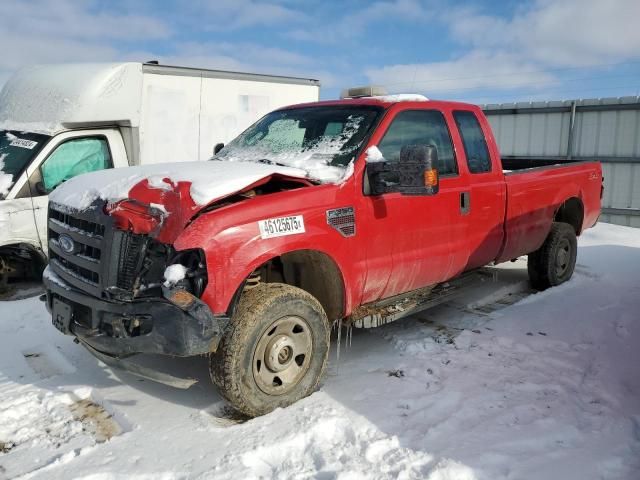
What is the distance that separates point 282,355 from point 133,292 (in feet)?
3.32

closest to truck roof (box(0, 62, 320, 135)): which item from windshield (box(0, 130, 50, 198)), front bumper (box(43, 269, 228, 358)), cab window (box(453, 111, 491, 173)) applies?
windshield (box(0, 130, 50, 198))

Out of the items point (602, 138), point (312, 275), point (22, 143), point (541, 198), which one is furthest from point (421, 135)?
point (602, 138)

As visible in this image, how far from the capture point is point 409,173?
147 inches

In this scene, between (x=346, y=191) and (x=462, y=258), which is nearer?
(x=346, y=191)

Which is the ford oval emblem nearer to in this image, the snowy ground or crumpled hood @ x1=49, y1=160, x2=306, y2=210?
crumpled hood @ x1=49, y1=160, x2=306, y2=210

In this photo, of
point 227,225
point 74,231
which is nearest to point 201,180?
point 227,225

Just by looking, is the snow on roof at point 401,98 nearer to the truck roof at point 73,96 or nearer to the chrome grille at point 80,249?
the chrome grille at point 80,249

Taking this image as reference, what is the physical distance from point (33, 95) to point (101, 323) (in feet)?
15.6

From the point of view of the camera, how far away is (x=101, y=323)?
332 centimetres

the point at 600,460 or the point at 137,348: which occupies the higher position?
the point at 137,348

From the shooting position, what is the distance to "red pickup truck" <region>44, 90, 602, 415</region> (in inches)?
124

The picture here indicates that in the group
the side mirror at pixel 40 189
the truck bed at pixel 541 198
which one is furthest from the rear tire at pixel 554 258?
the side mirror at pixel 40 189

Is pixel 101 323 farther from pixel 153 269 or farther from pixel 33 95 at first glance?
pixel 33 95

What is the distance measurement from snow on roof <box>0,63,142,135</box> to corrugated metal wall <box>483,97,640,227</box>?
493 inches
